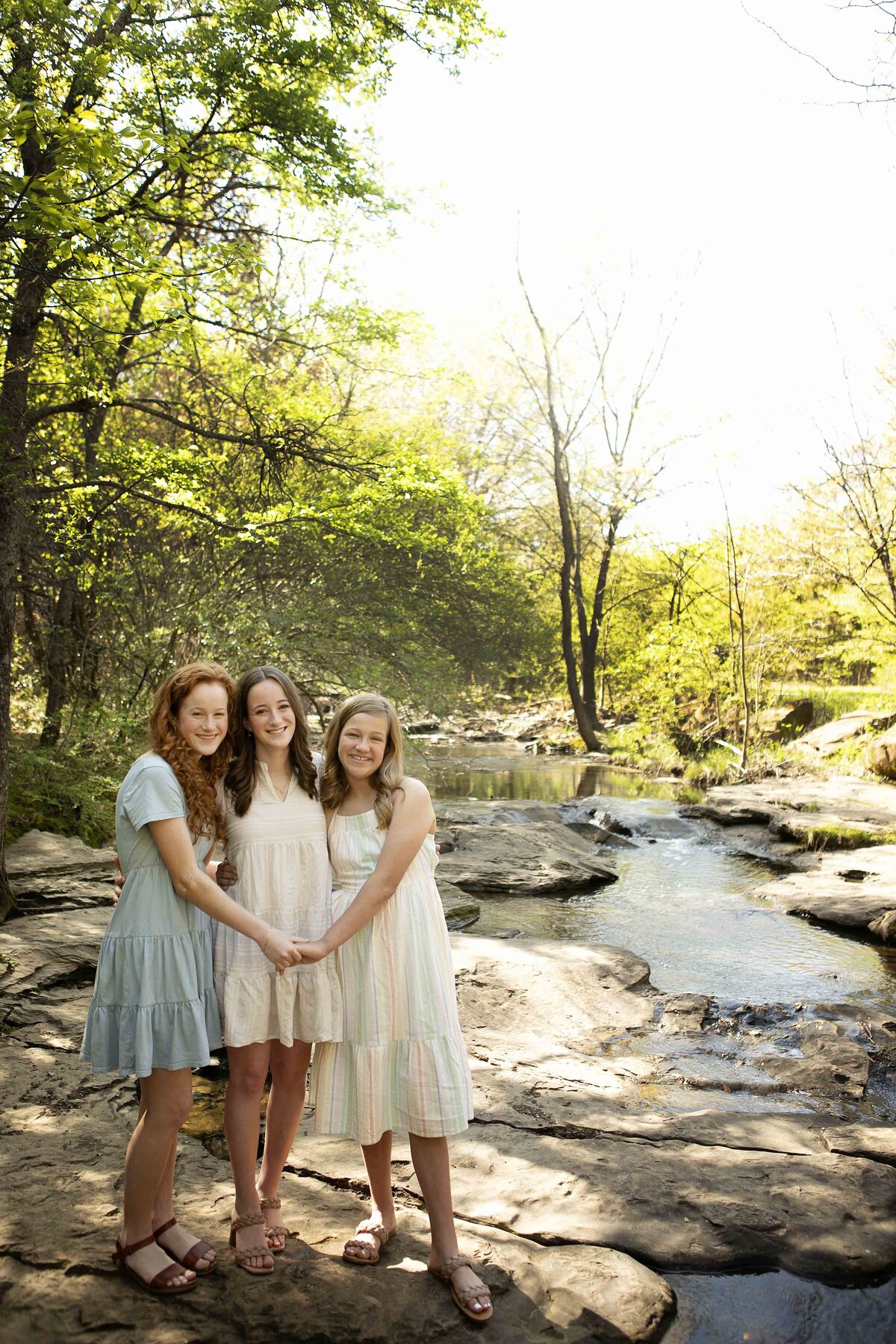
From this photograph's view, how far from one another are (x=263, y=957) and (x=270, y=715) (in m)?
0.71

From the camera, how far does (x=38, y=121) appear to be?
4.26m

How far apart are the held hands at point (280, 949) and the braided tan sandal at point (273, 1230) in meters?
0.73

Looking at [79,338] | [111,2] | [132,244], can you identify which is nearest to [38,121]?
[132,244]

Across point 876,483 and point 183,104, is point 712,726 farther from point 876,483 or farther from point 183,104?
point 183,104

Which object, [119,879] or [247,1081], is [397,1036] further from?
[119,879]

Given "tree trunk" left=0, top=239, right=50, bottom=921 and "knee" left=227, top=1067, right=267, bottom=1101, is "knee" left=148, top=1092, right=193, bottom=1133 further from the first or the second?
"tree trunk" left=0, top=239, right=50, bottom=921

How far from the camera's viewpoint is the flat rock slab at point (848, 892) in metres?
7.98

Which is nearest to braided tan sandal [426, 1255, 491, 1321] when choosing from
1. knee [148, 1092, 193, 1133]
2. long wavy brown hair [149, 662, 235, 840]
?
knee [148, 1092, 193, 1133]

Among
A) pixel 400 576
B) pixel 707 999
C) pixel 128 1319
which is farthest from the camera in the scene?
pixel 400 576

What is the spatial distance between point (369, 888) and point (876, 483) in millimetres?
13885

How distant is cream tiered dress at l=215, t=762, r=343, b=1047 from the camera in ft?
9.18

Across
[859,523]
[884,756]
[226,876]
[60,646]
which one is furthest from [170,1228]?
[859,523]

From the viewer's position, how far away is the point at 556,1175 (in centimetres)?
339

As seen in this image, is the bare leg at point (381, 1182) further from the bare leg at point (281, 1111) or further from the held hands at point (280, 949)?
the held hands at point (280, 949)
